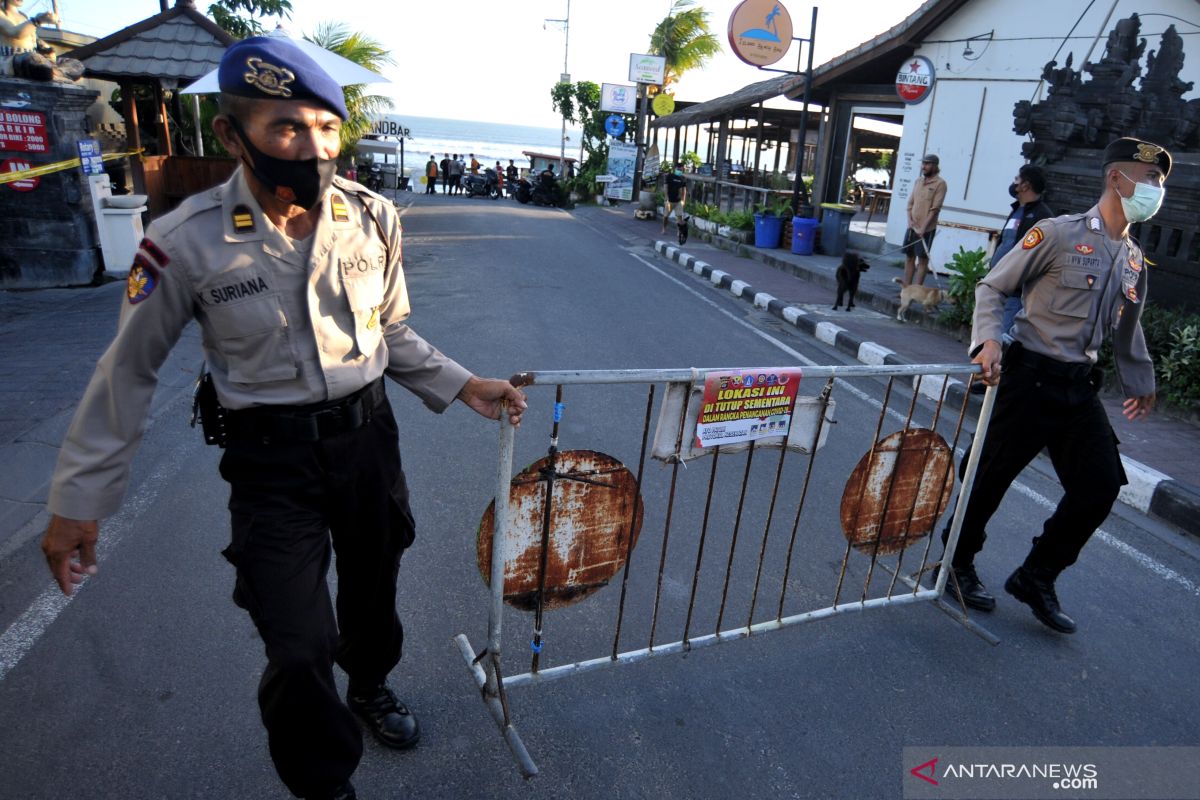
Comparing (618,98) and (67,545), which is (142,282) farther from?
(618,98)

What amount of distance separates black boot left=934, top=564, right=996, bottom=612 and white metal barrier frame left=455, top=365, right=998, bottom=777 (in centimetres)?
5

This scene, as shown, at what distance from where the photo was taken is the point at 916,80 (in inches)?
492

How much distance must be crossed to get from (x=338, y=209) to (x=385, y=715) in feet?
4.84

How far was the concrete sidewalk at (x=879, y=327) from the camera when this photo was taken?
4.72m

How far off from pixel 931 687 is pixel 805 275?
33.7 feet

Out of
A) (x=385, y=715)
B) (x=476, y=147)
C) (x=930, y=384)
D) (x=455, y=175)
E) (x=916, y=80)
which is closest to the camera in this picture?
(x=385, y=715)

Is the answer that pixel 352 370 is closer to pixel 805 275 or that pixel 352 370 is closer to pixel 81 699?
pixel 81 699

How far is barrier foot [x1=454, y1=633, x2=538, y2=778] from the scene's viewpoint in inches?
91.7

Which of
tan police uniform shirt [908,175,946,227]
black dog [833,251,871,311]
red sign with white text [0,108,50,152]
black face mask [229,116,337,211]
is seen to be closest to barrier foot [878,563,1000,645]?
black face mask [229,116,337,211]

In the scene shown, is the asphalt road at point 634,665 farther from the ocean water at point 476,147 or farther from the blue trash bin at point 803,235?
the ocean water at point 476,147

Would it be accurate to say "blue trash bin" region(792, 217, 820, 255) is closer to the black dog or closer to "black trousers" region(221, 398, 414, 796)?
the black dog

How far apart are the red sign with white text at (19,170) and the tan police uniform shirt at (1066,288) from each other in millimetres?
8884

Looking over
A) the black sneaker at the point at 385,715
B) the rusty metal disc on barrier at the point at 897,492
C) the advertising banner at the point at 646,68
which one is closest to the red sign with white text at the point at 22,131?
the black sneaker at the point at 385,715

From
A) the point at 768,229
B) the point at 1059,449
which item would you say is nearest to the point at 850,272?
the point at 768,229
